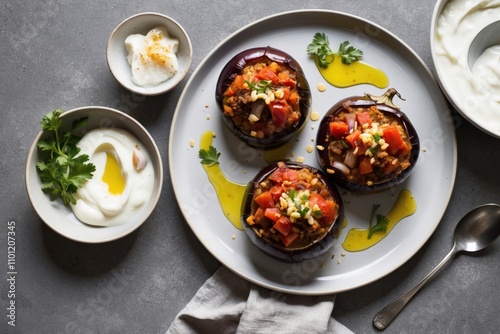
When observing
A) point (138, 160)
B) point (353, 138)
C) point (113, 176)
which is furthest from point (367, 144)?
point (113, 176)

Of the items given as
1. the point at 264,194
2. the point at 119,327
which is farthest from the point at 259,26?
the point at 119,327

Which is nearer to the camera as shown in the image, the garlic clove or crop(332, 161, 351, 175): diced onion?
crop(332, 161, 351, 175): diced onion

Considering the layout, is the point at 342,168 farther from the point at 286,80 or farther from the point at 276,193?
the point at 286,80

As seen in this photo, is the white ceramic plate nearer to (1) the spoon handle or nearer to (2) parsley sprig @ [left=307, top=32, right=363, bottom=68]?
(2) parsley sprig @ [left=307, top=32, right=363, bottom=68]

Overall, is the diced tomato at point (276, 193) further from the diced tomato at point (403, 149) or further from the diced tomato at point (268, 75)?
the diced tomato at point (403, 149)

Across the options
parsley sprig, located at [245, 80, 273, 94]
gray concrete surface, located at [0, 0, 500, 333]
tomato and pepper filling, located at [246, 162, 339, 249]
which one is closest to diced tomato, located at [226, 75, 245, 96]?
parsley sprig, located at [245, 80, 273, 94]
